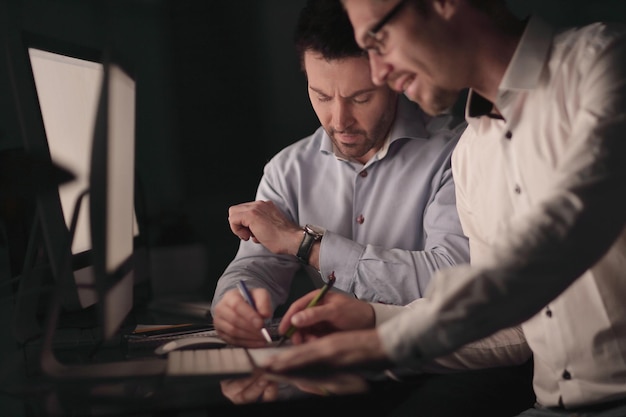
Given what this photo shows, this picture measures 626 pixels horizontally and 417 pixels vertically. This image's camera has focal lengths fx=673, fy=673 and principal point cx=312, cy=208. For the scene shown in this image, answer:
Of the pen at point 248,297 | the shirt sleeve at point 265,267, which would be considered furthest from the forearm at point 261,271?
the pen at point 248,297

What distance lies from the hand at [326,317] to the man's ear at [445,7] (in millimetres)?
393

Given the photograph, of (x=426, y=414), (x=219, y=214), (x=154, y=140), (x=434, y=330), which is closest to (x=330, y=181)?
(x=219, y=214)

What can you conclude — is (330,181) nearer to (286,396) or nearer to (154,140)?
(154,140)

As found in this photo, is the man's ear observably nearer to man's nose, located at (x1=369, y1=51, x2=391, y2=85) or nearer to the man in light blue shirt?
man's nose, located at (x1=369, y1=51, x2=391, y2=85)

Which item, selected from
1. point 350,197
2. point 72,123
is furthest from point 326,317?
point 72,123

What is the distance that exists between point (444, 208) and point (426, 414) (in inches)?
13.2

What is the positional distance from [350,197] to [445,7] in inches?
17.9

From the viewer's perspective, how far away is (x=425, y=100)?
2.81 ft

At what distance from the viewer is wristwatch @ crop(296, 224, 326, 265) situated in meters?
1.12

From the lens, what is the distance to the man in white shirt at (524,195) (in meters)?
0.70

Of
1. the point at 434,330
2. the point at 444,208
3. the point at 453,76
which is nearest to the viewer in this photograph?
the point at 434,330

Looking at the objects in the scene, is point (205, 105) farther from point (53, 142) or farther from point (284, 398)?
point (284, 398)

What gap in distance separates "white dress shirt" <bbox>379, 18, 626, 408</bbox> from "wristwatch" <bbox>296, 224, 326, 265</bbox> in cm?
24

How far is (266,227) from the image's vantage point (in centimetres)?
110
